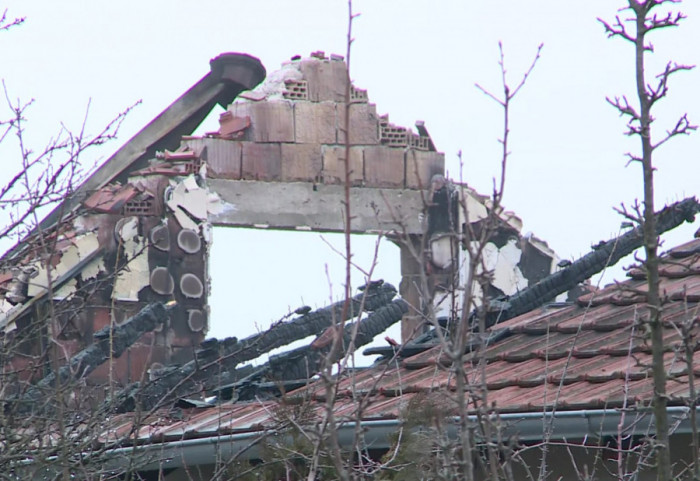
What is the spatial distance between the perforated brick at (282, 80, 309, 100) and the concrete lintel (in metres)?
0.87

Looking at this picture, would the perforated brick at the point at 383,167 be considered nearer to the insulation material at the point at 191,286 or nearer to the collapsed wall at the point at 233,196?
the collapsed wall at the point at 233,196

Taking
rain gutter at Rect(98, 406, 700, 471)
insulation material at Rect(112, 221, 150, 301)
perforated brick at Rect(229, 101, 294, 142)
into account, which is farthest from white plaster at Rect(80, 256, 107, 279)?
rain gutter at Rect(98, 406, 700, 471)

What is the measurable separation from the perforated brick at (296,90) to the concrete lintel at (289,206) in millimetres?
867

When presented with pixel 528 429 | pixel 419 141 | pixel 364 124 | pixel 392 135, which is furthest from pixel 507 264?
pixel 528 429

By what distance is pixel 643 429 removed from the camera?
180 inches

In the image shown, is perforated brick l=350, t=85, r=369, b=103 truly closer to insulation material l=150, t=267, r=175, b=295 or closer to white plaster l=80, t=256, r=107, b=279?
insulation material l=150, t=267, r=175, b=295

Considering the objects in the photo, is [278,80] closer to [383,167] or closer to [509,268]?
[383,167]

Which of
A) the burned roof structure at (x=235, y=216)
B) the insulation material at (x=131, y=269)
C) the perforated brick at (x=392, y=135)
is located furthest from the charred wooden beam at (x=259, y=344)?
the perforated brick at (x=392, y=135)

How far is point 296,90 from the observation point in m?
13.0

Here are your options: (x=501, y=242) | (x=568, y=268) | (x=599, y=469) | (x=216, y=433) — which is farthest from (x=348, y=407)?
(x=501, y=242)

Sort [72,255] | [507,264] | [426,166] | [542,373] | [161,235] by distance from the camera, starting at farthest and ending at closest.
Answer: [507,264], [426,166], [161,235], [72,255], [542,373]

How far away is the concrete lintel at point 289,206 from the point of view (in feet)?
41.6

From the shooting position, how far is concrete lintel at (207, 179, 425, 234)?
1267cm

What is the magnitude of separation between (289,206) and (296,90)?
116 cm
